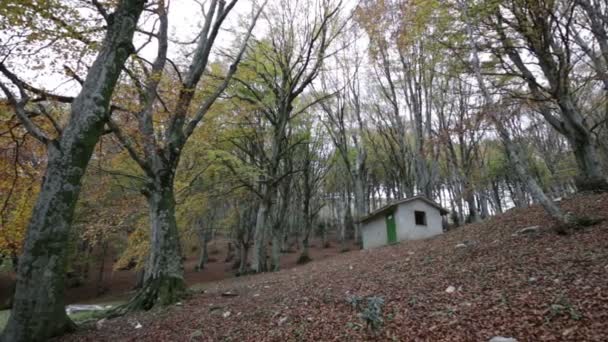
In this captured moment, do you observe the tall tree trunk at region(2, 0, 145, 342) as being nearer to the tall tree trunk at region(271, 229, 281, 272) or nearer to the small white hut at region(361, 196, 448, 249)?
the tall tree trunk at region(271, 229, 281, 272)

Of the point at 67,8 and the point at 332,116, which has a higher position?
the point at 332,116

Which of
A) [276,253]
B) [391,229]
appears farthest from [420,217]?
[276,253]

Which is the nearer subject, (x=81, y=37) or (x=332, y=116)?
(x=81, y=37)

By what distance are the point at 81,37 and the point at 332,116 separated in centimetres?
1465

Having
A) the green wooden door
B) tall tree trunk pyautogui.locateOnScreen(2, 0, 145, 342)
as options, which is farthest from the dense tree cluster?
the green wooden door

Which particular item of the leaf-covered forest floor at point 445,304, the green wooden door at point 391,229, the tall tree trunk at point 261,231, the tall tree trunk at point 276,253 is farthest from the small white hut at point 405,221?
the leaf-covered forest floor at point 445,304

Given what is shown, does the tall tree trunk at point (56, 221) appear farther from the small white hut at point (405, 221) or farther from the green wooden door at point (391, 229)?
the green wooden door at point (391, 229)

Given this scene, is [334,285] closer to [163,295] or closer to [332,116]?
[163,295]

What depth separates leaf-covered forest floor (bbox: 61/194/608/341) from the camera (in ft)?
9.79

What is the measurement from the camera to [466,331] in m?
3.00

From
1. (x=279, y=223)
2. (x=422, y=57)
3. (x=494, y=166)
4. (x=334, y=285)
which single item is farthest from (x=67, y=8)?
(x=494, y=166)

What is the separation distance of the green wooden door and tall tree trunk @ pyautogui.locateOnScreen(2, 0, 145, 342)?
15.4 meters

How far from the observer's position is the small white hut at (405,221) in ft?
55.5

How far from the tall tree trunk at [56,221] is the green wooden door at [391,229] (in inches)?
605
